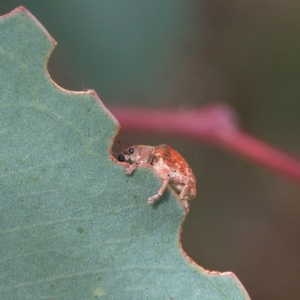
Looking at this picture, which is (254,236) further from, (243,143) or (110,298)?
(110,298)

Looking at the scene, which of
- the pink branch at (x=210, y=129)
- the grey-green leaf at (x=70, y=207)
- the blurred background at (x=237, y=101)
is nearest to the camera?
the grey-green leaf at (x=70, y=207)

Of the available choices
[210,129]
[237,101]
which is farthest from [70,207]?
[237,101]

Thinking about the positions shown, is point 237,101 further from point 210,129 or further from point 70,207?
point 70,207

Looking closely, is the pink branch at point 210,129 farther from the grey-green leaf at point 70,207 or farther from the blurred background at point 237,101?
the blurred background at point 237,101

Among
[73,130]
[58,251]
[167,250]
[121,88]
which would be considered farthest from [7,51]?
[121,88]

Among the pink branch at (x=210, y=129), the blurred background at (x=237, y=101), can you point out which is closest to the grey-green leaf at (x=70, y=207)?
the pink branch at (x=210, y=129)

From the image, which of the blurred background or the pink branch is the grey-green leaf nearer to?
the pink branch
